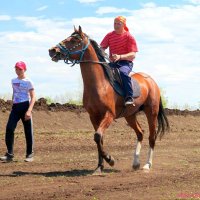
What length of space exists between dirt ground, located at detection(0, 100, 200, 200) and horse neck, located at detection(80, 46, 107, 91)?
1743 mm

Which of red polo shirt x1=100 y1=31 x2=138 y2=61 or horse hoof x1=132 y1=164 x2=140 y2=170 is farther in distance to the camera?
horse hoof x1=132 y1=164 x2=140 y2=170

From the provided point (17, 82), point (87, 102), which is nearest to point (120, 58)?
point (87, 102)

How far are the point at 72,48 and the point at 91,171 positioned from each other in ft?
8.29

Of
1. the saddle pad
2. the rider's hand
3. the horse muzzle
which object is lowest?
the saddle pad

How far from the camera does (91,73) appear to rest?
35.4ft

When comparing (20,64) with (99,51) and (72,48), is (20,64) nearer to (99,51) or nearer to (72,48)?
(72,48)

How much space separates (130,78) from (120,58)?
46 cm

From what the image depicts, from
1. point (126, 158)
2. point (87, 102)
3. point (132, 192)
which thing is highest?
point (87, 102)

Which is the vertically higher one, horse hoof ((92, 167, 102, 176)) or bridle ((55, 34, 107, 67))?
bridle ((55, 34, 107, 67))

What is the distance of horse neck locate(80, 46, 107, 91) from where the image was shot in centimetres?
1072

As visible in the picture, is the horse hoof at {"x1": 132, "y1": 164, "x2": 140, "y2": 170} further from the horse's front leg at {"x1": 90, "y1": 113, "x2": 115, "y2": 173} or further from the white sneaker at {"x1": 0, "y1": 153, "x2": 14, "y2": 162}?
the white sneaker at {"x1": 0, "y1": 153, "x2": 14, "y2": 162}

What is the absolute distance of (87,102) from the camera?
1070 cm

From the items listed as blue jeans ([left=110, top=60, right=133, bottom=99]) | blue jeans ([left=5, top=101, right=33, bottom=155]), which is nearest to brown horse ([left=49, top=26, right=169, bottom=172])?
blue jeans ([left=110, top=60, right=133, bottom=99])

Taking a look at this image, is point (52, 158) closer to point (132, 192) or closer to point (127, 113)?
point (127, 113)
